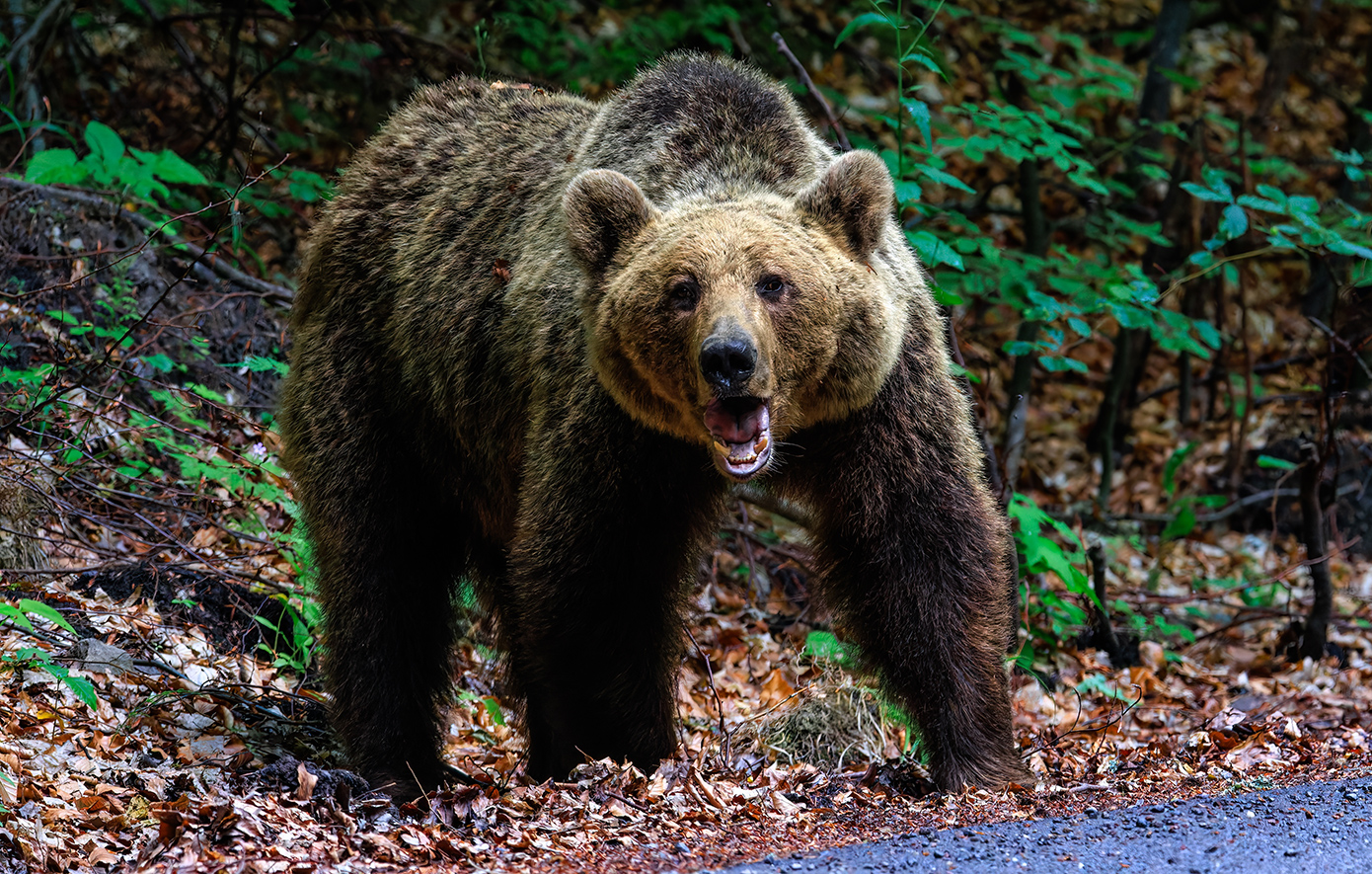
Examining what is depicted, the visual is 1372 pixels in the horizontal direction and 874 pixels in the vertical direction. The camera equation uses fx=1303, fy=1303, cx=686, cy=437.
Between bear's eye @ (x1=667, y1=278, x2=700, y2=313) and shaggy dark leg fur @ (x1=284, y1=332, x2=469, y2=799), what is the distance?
2.09m

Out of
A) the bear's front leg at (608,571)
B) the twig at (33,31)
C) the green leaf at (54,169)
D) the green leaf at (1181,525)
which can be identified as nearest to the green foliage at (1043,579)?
the green leaf at (1181,525)

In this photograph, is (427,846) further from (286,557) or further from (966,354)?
(966,354)

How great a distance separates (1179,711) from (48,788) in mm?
5239

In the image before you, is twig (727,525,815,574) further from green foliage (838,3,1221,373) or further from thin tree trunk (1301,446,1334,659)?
thin tree trunk (1301,446,1334,659)

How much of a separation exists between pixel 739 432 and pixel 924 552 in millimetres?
995

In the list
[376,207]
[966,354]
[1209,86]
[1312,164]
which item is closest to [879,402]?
[376,207]

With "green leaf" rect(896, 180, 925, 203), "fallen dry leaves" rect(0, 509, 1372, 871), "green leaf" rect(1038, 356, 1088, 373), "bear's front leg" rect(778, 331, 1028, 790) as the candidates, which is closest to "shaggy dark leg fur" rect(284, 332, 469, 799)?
"fallen dry leaves" rect(0, 509, 1372, 871)

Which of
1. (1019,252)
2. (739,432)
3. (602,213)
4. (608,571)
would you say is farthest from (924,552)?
(1019,252)

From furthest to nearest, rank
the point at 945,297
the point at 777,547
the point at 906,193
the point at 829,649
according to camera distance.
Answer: the point at 777,547 < the point at 945,297 < the point at 829,649 < the point at 906,193

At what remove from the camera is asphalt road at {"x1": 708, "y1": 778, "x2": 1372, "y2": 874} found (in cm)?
351

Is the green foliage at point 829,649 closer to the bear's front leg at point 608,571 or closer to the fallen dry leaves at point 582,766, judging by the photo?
the fallen dry leaves at point 582,766

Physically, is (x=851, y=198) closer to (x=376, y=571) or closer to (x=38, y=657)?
(x=376, y=571)

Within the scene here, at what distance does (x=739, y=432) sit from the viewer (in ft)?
13.6

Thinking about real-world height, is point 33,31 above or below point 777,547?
above
